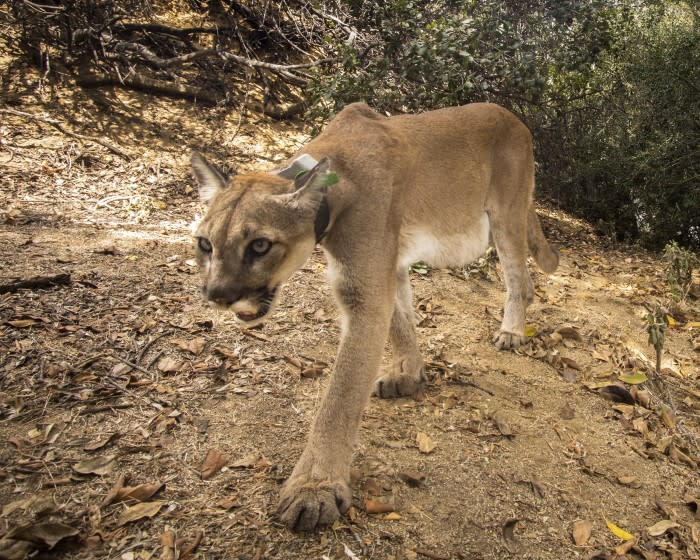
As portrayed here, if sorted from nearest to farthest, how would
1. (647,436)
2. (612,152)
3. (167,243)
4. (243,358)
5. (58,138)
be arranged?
(647,436) < (243,358) < (167,243) < (58,138) < (612,152)

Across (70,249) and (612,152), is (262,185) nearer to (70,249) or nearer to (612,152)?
(70,249)

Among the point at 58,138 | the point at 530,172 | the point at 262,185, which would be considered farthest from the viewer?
the point at 58,138

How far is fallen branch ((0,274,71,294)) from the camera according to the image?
12.7 feet

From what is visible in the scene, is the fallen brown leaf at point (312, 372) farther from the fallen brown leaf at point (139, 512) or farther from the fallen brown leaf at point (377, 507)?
the fallen brown leaf at point (139, 512)

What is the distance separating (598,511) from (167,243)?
4039mm

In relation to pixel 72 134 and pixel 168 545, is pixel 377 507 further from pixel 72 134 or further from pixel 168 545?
pixel 72 134

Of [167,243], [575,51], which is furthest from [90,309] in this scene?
[575,51]

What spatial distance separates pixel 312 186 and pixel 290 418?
130 centimetres

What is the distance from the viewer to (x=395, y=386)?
3598 mm

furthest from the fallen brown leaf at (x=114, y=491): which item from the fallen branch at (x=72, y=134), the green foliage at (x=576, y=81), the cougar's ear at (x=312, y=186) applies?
the fallen branch at (x=72, y=134)

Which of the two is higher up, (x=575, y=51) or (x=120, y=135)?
(x=575, y=51)

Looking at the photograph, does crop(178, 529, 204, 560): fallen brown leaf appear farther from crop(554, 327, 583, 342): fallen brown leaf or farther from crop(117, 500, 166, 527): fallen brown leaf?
crop(554, 327, 583, 342): fallen brown leaf

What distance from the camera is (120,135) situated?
720 centimetres

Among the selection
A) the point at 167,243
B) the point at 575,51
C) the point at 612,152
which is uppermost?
the point at 575,51
